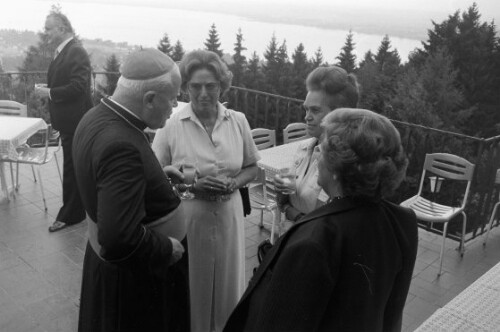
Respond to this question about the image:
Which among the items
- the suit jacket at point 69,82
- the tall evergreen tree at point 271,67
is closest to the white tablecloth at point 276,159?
the suit jacket at point 69,82

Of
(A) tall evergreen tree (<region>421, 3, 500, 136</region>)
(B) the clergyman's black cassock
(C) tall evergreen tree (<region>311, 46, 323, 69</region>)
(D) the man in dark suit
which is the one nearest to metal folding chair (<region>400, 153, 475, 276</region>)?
(B) the clergyman's black cassock

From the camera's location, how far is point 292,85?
142 feet

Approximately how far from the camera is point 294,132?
4.90m

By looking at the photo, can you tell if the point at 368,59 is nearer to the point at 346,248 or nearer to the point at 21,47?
the point at 21,47

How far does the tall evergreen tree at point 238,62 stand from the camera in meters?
43.1

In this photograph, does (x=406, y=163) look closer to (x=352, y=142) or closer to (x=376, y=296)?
(x=352, y=142)

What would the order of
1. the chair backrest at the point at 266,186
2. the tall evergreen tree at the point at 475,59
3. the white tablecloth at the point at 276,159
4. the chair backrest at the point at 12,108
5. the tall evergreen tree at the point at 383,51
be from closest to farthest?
the white tablecloth at the point at 276,159 → the chair backrest at the point at 266,186 → the chair backrest at the point at 12,108 → the tall evergreen tree at the point at 475,59 → the tall evergreen tree at the point at 383,51

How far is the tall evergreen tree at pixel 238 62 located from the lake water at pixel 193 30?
1.07m

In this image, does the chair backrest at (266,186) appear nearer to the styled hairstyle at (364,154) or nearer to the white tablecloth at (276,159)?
the white tablecloth at (276,159)

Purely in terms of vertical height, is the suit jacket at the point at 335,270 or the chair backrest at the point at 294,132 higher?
the suit jacket at the point at 335,270

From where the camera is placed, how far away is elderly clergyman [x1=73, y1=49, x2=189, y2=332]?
1365mm

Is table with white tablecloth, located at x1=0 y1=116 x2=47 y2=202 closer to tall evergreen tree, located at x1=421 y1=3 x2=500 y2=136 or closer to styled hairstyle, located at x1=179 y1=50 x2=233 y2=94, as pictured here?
styled hairstyle, located at x1=179 y1=50 x2=233 y2=94

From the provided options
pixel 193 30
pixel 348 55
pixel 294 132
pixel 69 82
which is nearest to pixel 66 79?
pixel 69 82

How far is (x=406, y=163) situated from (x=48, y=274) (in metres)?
2.93
